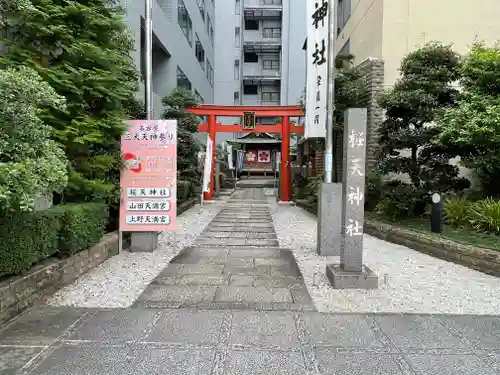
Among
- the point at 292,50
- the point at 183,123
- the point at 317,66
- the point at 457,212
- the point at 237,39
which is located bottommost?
the point at 457,212

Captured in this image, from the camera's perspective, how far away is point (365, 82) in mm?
12422

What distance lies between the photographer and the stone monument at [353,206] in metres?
5.52

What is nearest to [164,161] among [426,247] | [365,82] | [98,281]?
[98,281]

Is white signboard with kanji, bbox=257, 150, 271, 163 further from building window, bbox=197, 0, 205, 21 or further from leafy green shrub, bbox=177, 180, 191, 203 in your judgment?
leafy green shrub, bbox=177, 180, 191, 203

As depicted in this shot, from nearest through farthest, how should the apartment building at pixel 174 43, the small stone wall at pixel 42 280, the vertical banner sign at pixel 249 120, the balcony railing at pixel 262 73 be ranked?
the small stone wall at pixel 42 280, the apartment building at pixel 174 43, the vertical banner sign at pixel 249 120, the balcony railing at pixel 262 73

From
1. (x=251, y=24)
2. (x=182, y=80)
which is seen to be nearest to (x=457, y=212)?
(x=182, y=80)

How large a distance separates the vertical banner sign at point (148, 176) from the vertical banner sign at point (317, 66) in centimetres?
264

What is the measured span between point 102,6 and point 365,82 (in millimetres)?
8016

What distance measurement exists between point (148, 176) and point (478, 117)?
6.19 metres

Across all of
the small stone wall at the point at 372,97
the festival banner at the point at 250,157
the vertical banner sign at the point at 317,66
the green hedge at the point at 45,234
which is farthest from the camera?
the festival banner at the point at 250,157

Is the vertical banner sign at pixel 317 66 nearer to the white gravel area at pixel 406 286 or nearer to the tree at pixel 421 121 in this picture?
the tree at pixel 421 121

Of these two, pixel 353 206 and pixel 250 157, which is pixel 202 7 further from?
pixel 353 206

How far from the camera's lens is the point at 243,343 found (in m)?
3.77

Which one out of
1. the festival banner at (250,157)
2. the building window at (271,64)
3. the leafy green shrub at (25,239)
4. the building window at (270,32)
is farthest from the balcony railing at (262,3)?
the leafy green shrub at (25,239)
